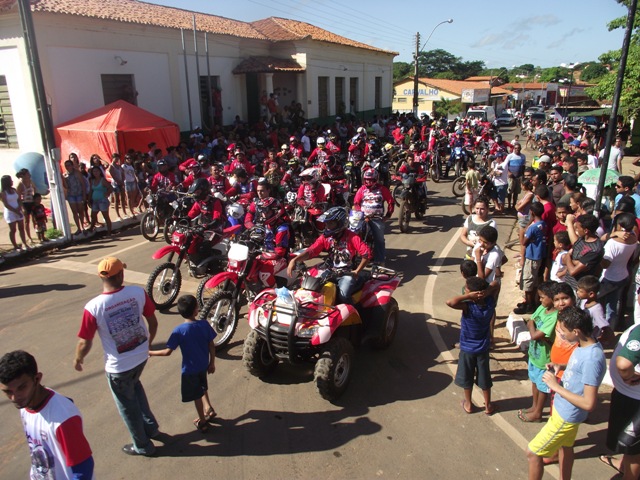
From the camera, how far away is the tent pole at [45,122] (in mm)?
10219

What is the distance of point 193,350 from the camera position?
4484 mm

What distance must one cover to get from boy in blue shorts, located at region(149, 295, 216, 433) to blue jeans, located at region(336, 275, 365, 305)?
1641mm

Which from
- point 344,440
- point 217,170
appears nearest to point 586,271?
point 344,440

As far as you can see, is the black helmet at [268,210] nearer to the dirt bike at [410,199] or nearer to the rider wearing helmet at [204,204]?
the rider wearing helmet at [204,204]

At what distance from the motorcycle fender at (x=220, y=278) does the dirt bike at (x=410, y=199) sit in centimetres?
603

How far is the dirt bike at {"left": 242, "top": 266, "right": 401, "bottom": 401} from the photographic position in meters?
4.94

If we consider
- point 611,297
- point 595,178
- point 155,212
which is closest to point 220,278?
point 611,297

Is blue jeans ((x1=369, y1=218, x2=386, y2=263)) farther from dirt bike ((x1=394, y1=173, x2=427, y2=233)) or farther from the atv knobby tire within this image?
the atv knobby tire

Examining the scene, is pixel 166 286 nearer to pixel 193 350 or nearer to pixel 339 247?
pixel 339 247

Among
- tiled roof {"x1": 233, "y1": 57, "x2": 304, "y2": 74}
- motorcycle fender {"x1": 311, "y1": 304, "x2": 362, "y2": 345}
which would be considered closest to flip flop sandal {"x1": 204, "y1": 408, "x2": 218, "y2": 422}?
motorcycle fender {"x1": 311, "y1": 304, "x2": 362, "y2": 345}

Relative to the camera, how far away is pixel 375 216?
952cm

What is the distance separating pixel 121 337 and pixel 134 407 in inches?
25.8

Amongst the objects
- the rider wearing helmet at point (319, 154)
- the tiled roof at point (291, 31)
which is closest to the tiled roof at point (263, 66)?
the tiled roof at point (291, 31)

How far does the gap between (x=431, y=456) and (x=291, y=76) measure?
27.4 metres
